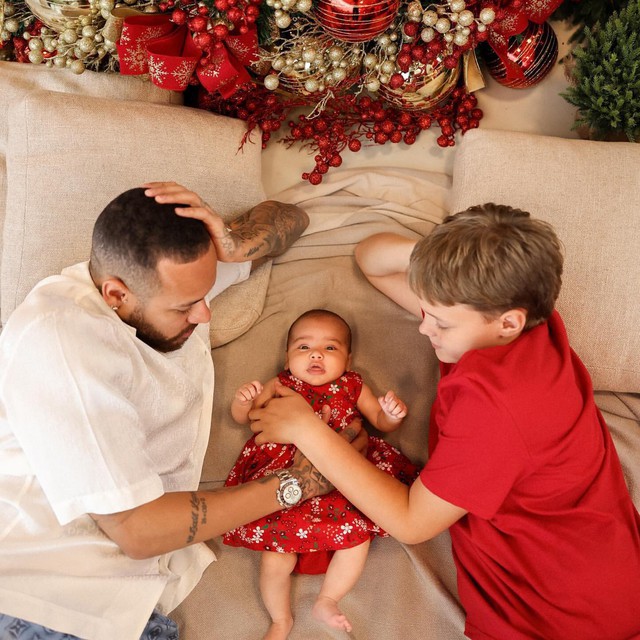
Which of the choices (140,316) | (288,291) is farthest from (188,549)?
(288,291)

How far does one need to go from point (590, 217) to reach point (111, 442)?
4.75ft

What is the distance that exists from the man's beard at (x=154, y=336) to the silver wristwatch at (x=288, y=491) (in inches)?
17.0

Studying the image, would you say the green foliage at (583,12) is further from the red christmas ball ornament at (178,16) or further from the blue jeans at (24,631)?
the blue jeans at (24,631)

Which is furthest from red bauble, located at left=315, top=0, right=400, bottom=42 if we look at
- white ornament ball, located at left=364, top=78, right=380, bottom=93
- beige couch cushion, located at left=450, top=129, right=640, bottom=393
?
beige couch cushion, located at left=450, top=129, right=640, bottom=393

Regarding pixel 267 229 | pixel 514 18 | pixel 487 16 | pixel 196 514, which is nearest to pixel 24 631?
pixel 196 514

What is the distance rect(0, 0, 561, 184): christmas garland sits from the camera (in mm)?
1860

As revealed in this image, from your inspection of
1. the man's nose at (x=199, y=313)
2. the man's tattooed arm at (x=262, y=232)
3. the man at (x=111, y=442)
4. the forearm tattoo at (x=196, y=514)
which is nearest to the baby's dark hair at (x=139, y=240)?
the man at (x=111, y=442)

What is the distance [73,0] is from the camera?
1.88m

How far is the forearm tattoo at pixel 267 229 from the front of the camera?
6.44 ft

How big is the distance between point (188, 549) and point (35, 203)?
1.05m

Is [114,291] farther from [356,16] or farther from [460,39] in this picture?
[460,39]

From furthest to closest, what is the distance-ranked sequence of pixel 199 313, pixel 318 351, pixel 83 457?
pixel 318 351 → pixel 199 313 → pixel 83 457

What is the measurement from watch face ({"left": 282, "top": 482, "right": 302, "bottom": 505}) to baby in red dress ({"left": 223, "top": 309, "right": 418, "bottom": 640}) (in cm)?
5

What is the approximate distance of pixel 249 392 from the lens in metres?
1.92
